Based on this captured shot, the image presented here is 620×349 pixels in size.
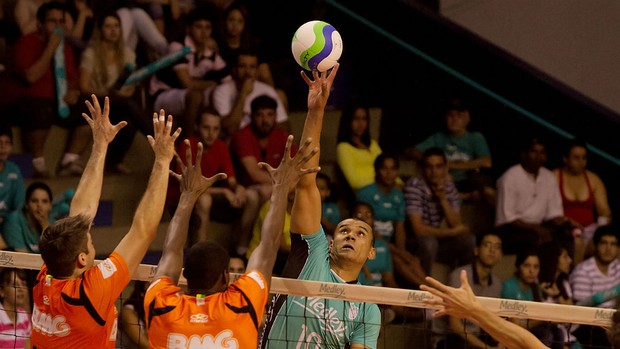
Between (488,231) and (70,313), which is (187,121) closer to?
(488,231)

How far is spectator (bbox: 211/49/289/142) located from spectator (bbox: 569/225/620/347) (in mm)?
3689

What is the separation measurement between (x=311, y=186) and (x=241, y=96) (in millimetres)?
5534

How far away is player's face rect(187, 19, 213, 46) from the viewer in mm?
12297

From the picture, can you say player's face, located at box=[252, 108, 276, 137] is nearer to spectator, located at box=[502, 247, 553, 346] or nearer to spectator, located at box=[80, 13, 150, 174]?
spectator, located at box=[80, 13, 150, 174]

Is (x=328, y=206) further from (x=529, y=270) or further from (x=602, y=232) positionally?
(x=602, y=232)

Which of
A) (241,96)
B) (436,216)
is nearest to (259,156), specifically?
(241,96)

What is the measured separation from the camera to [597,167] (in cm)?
1382

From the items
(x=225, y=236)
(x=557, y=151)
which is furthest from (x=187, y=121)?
(x=557, y=151)

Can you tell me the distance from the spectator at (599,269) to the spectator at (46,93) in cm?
563

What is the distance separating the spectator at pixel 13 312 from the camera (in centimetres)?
932

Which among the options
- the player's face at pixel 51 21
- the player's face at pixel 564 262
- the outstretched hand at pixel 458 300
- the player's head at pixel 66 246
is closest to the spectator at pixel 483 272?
the player's face at pixel 564 262

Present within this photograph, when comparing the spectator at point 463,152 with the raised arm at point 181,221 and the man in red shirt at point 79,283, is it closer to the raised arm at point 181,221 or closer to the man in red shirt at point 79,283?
the raised arm at point 181,221

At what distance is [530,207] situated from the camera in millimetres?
12594

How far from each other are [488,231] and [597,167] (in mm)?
2140
